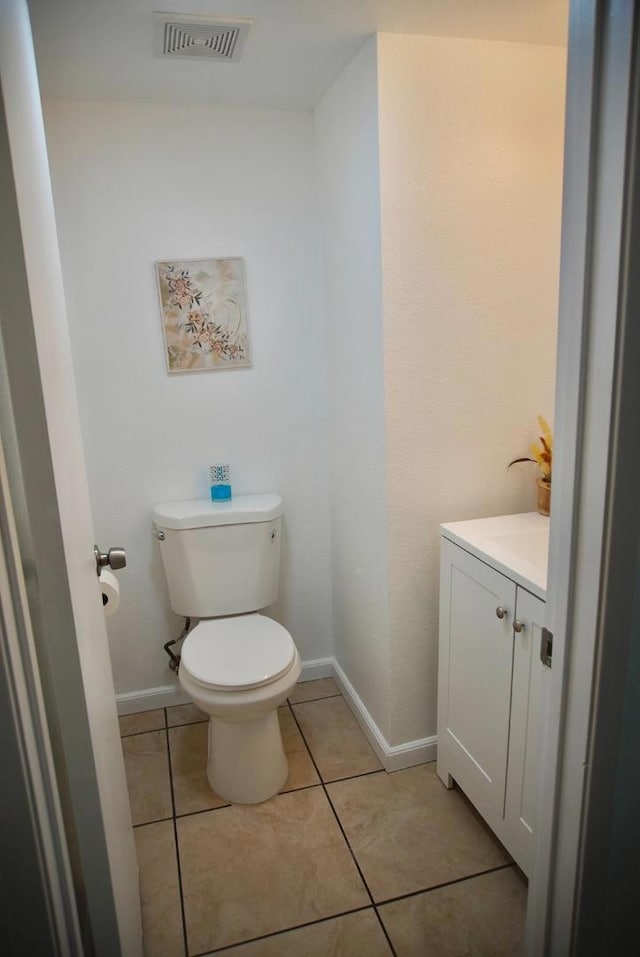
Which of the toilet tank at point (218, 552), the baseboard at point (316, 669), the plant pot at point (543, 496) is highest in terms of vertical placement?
the plant pot at point (543, 496)

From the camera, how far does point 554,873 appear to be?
0.92 m

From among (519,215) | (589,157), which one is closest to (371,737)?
(519,215)

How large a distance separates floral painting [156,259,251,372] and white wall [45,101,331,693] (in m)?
0.04

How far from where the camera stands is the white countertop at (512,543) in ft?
4.72

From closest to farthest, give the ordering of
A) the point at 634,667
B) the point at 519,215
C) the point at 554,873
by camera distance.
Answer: the point at 634,667, the point at 554,873, the point at 519,215

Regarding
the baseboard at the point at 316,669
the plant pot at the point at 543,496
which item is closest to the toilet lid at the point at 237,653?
the baseboard at the point at 316,669

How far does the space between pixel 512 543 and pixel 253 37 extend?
1.51 m

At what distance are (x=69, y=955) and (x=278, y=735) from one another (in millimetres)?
1250

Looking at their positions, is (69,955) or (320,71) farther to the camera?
(320,71)

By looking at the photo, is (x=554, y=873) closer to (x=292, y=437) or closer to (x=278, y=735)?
(x=278, y=735)

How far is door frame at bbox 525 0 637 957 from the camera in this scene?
2.25 feet

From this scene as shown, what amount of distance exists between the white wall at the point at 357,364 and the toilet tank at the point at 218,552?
1.02ft

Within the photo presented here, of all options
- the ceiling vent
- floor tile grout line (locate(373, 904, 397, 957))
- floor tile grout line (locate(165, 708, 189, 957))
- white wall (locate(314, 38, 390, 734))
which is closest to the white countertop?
white wall (locate(314, 38, 390, 734))

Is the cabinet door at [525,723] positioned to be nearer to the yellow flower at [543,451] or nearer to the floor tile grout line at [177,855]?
the yellow flower at [543,451]
